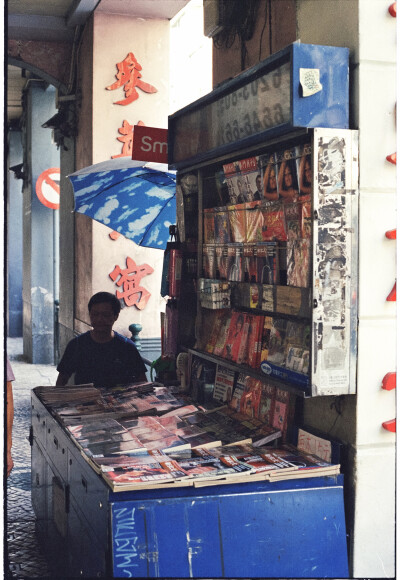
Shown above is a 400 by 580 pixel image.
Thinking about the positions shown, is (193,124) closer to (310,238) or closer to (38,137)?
(310,238)

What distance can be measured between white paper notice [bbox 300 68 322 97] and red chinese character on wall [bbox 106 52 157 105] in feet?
16.3

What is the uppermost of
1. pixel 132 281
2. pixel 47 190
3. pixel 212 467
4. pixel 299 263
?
pixel 47 190

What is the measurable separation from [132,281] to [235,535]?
4.97 meters

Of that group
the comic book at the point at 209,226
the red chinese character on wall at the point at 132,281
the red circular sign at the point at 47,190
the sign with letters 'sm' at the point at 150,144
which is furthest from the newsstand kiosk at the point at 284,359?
the red circular sign at the point at 47,190

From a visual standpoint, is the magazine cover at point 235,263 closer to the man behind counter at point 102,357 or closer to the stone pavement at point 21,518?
the man behind counter at point 102,357

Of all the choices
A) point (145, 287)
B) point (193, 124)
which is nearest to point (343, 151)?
point (193, 124)

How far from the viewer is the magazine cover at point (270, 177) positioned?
3.19m

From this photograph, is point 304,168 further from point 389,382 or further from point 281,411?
point 281,411

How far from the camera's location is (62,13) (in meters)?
7.81

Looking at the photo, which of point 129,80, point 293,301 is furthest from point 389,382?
point 129,80

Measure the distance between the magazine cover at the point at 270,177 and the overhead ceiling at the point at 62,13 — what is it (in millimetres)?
4537

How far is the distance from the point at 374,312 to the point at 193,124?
1.70m

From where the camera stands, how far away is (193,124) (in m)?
3.97

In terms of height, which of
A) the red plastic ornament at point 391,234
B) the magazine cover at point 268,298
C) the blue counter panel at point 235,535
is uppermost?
the red plastic ornament at point 391,234
